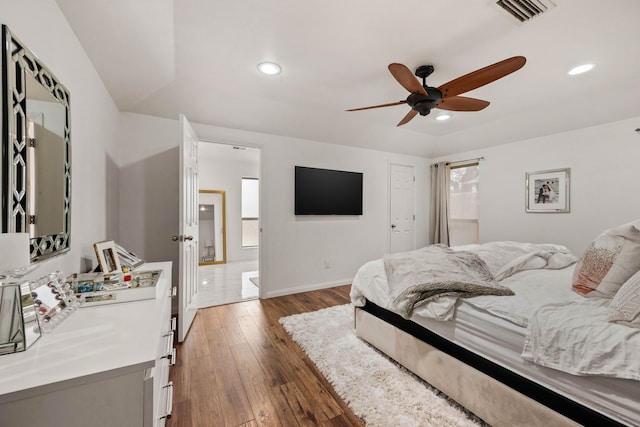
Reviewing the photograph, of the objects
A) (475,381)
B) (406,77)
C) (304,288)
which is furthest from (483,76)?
(304,288)

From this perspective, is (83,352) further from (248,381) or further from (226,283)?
(226,283)

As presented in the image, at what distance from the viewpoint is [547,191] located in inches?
146

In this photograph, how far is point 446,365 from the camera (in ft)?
5.26

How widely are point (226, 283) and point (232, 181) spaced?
2653 millimetres

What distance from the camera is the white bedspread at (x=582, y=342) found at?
1012 mm

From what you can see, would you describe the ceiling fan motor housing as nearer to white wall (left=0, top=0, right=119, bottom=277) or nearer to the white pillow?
the white pillow

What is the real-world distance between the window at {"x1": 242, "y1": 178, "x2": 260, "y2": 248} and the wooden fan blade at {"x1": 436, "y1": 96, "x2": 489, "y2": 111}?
4840 mm

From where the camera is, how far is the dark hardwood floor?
1.53 m

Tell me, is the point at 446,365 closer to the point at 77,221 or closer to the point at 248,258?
the point at 77,221

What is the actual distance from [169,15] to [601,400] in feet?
9.93

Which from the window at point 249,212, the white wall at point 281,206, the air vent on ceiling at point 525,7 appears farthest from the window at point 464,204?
the window at point 249,212

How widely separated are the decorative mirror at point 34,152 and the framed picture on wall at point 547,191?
5.15 m

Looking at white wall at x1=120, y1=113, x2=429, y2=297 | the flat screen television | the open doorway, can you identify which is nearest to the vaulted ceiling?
white wall at x1=120, y1=113, x2=429, y2=297

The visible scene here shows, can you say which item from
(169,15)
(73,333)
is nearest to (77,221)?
(73,333)
